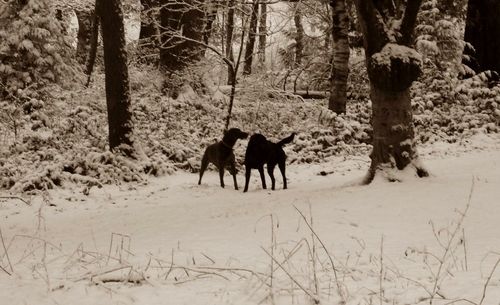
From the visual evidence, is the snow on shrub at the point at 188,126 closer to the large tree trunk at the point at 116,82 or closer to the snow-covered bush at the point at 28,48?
the large tree trunk at the point at 116,82

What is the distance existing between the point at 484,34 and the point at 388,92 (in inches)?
390

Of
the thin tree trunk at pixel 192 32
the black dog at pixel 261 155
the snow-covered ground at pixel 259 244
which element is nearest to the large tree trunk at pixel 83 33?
the thin tree trunk at pixel 192 32

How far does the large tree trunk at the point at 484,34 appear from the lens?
52.9 ft

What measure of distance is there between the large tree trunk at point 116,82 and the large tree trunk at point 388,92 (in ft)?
18.6

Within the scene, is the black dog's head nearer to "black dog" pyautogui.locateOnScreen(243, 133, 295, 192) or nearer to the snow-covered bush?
"black dog" pyautogui.locateOnScreen(243, 133, 295, 192)

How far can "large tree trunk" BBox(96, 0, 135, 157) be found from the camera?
11523 millimetres

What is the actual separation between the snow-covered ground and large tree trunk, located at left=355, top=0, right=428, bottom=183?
0.49 metres

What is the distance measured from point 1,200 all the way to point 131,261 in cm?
594

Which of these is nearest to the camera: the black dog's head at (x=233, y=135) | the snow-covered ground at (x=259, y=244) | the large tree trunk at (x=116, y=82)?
the snow-covered ground at (x=259, y=244)

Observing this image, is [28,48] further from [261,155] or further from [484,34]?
[484,34]

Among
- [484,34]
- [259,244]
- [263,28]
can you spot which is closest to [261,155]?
[259,244]

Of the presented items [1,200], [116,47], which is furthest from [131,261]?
[116,47]

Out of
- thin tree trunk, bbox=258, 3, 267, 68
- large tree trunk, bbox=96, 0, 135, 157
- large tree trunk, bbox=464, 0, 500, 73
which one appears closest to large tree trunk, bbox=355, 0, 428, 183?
large tree trunk, bbox=96, 0, 135, 157

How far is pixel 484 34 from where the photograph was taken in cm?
1633
